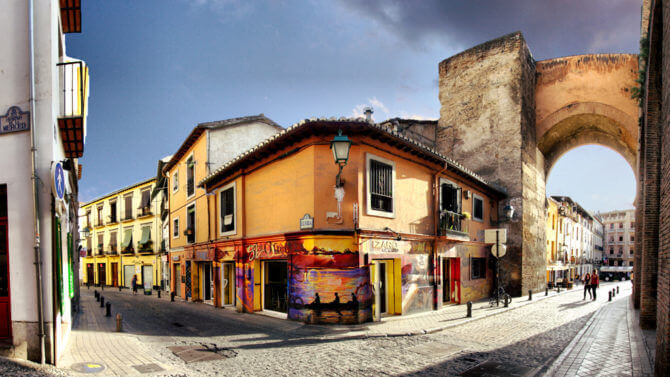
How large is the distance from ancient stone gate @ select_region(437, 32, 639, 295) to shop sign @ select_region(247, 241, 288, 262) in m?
12.6

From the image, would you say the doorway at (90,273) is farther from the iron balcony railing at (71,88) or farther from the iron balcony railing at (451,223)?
the iron balcony railing at (71,88)

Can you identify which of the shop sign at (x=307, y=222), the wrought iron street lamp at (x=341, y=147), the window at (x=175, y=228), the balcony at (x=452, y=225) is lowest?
the window at (x=175, y=228)

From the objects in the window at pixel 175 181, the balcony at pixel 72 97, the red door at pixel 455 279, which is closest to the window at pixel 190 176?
the window at pixel 175 181

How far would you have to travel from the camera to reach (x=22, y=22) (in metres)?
6.60

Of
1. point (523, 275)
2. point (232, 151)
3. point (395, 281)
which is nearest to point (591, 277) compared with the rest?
point (523, 275)

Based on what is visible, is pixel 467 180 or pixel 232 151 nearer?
pixel 467 180

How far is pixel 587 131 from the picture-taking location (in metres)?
24.6

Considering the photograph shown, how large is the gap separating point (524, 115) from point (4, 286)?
2281 cm

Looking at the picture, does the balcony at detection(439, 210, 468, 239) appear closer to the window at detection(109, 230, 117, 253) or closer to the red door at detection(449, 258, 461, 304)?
the red door at detection(449, 258, 461, 304)

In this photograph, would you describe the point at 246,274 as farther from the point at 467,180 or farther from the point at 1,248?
the point at 467,180

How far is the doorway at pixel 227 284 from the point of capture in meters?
16.9

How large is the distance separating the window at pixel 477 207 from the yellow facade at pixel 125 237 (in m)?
22.8

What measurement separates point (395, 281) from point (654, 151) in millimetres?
8368

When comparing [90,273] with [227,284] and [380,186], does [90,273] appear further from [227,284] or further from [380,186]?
[380,186]
